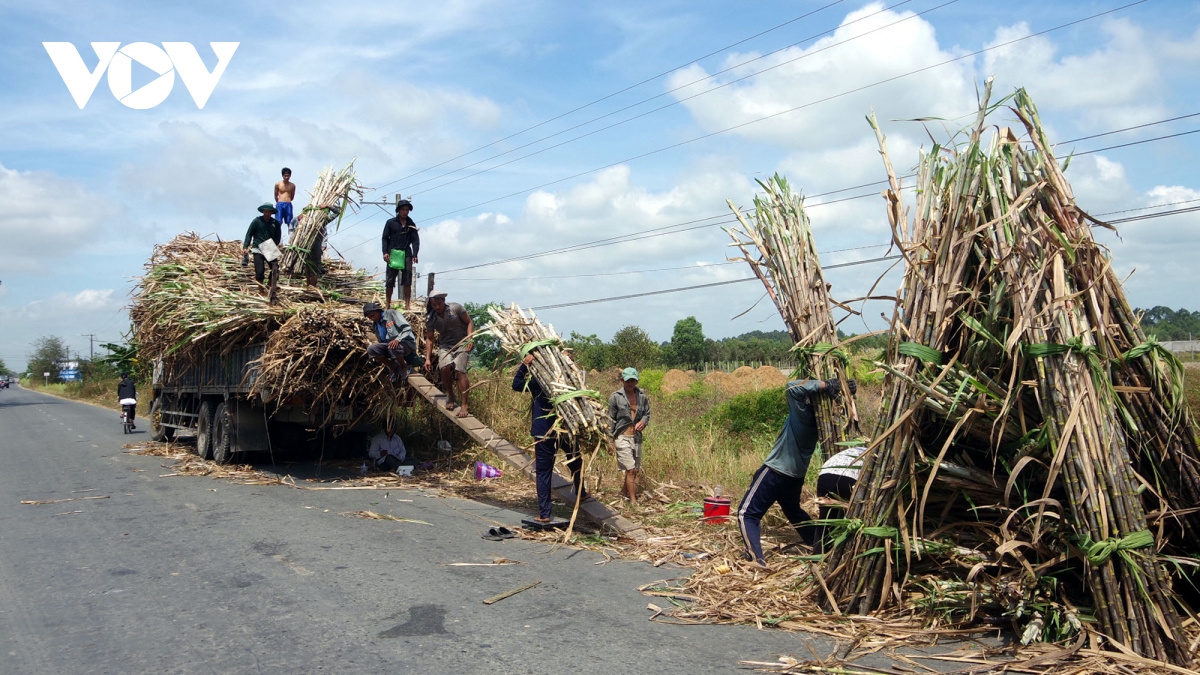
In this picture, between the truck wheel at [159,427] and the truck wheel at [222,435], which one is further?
the truck wheel at [159,427]

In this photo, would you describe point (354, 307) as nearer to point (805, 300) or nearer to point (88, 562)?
point (88, 562)

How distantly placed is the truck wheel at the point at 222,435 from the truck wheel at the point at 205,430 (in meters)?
0.27

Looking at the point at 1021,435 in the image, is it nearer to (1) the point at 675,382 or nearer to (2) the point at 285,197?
(2) the point at 285,197

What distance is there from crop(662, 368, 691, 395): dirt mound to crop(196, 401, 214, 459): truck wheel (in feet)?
54.0

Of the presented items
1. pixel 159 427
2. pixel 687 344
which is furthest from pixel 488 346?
pixel 687 344

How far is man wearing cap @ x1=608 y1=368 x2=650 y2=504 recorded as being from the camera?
8414 millimetres

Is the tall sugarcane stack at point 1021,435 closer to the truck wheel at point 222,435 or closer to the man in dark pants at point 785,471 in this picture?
the man in dark pants at point 785,471

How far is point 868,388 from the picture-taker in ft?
61.6

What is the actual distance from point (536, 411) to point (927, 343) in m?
4.00

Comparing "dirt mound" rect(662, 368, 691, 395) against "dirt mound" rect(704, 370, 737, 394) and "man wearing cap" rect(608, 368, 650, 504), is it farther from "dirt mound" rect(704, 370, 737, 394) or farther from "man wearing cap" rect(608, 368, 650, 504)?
"man wearing cap" rect(608, 368, 650, 504)

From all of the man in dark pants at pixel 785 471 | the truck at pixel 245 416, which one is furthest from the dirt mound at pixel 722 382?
the man in dark pants at pixel 785 471

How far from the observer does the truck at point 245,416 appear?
10773 mm

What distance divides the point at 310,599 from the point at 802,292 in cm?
399

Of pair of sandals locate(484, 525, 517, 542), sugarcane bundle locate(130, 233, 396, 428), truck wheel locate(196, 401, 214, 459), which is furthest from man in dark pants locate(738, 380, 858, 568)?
truck wheel locate(196, 401, 214, 459)
